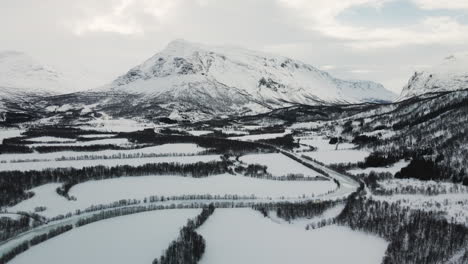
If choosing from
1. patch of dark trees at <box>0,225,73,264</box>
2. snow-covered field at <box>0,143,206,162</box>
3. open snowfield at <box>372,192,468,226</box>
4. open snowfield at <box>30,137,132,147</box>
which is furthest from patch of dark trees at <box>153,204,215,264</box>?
open snowfield at <box>30,137,132,147</box>

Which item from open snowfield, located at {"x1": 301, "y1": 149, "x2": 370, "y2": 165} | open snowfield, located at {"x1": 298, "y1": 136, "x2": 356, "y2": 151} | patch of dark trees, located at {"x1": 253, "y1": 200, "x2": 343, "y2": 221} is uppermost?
open snowfield, located at {"x1": 298, "y1": 136, "x2": 356, "y2": 151}

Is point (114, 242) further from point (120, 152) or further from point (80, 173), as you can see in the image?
point (120, 152)

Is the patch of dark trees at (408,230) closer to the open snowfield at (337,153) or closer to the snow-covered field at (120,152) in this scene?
the open snowfield at (337,153)

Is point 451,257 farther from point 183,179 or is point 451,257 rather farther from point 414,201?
point 183,179

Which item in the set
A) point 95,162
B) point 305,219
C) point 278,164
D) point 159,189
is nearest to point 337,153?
point 278,164

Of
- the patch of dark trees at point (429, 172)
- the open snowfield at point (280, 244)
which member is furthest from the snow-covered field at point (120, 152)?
the open snowfield at point (280, 244)

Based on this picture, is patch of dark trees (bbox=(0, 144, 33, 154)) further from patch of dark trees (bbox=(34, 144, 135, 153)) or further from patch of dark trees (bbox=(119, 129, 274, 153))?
patch of dark trees (bbox=(119, 129, 274, 153))

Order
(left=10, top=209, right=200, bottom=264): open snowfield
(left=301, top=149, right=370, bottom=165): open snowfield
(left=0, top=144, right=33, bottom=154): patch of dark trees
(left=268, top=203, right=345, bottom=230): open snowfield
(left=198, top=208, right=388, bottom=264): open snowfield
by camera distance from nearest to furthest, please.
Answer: (left=10, top=209, right=200, bottom=264): open snowfield < (left=198, top=208, right=388, bottom=264): open snowfield < (left=268, top=203, right=345, bottom=230): open snowfield < (left=301, top=149, right=370, bottom=165): open snowfield < (left=0, top=144, right=33, bottom=154): patch of dark trees
